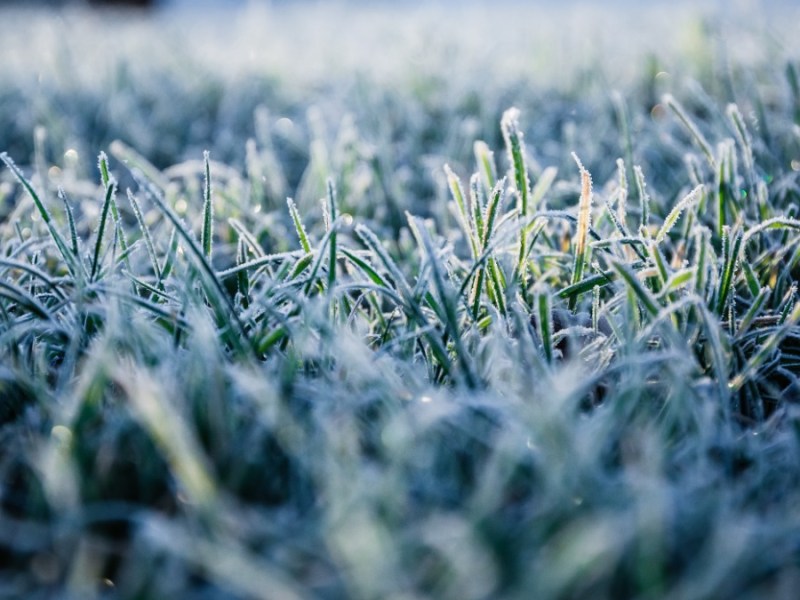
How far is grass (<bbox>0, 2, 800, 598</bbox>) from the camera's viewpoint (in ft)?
1.84

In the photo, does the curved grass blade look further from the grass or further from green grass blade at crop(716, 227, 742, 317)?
green grass blade at crop(716, 227, 742, 317)

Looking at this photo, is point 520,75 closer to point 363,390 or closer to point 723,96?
point 723,96

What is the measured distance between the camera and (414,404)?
2.39 ft

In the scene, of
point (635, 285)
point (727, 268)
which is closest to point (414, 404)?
point (635, 285)

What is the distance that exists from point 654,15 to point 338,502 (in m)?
3.09

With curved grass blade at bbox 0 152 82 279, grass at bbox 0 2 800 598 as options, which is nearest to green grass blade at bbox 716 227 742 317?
grass at bbox 0 2 800 598

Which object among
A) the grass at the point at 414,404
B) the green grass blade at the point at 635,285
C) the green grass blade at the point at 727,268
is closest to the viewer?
the grass at the point at 414,404

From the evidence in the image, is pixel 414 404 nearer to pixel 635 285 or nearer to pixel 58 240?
pixel 635 285

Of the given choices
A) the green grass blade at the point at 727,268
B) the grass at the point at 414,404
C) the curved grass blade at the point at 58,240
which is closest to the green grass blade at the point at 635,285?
the grass at the point at 414,404

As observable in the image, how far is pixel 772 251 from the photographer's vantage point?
1011 millimetres

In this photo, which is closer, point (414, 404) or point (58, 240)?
point (414, 404)

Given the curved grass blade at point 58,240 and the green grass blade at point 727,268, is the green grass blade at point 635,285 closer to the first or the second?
the green grass blade at point 727,268

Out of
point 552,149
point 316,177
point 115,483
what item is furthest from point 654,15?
point 115,483

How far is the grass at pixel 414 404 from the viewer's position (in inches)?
22.1
